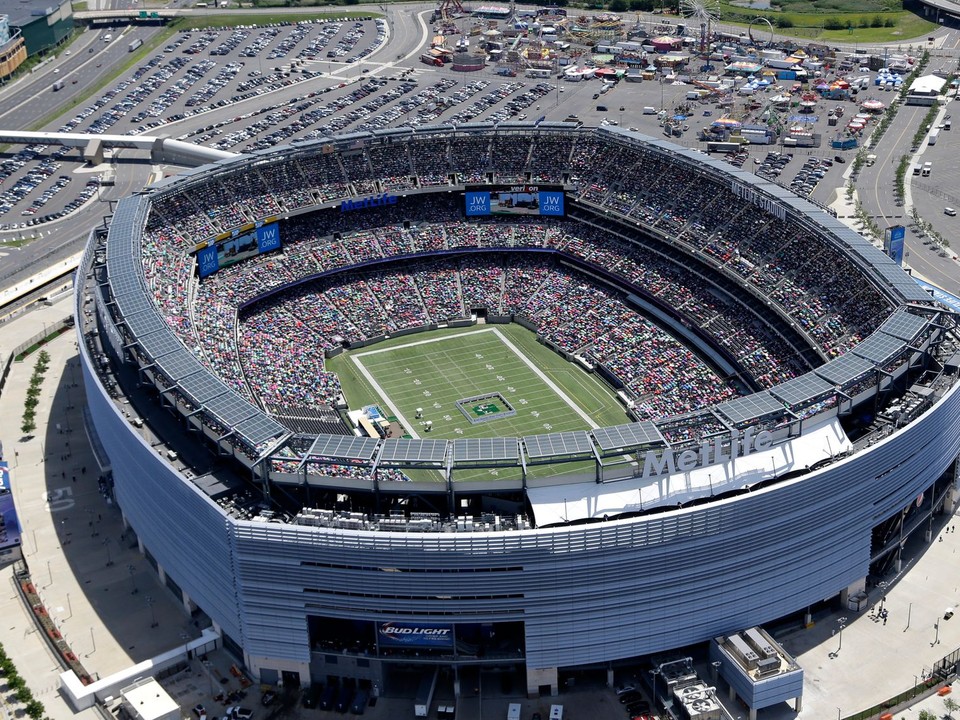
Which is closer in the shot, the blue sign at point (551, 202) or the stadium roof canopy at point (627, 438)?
the stadium roof canopy at point (627, 438)

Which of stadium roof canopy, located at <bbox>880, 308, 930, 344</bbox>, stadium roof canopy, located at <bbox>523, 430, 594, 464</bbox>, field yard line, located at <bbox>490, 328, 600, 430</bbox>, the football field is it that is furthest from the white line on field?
stadium roof canopy, located at <bbox>523, 430, 594, 464</bbox>

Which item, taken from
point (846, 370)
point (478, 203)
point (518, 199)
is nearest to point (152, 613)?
point (846, 370)

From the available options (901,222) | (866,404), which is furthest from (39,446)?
(901,222)

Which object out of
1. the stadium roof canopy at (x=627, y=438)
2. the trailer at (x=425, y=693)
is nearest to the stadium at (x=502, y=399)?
the stadium roof canopy at (x=627, y=438)

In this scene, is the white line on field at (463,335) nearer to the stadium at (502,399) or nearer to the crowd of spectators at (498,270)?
the stadium at (502,399)

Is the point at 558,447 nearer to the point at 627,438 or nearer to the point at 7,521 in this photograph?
the point at 627,438

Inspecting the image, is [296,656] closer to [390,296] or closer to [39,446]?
[39,446]
